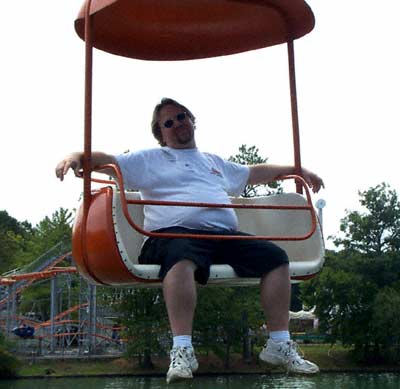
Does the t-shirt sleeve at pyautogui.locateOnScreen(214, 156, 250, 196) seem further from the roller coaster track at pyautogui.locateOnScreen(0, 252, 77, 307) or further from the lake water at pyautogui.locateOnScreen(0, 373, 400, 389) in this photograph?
the lake water at pyautogui.locateOnScreen(0, 373, 400, 389)

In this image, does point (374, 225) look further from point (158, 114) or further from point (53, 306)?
point (158, 114)

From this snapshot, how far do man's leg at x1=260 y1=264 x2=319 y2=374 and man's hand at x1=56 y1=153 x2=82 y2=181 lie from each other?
1.22 meters

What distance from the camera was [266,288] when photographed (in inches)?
199

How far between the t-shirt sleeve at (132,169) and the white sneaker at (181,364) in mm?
1079

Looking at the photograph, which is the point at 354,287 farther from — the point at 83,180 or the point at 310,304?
the point at 83,180

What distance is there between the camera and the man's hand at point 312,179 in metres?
5.77

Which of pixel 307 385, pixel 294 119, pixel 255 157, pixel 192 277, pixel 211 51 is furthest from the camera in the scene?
pixel 255 157

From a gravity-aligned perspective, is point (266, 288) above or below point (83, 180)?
below

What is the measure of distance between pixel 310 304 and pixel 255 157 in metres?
8.06

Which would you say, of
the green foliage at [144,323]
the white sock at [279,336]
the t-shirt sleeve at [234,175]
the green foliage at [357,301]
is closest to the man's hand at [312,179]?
the t-shirt sleeve at [234,175]

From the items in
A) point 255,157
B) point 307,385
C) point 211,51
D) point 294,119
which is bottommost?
point 307,385

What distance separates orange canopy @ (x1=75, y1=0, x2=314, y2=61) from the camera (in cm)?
566

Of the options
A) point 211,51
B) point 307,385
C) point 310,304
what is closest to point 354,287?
point 310,304

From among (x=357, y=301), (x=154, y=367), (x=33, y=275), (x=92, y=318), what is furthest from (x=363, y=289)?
(x=33, y=275)
